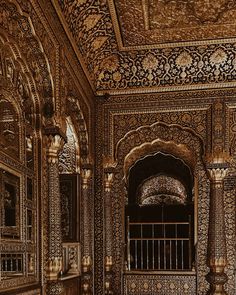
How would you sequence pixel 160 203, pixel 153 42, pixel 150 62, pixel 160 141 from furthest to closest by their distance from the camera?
pixel 160 203
pixel 160 141
pixel 150 62
pixel 153 42

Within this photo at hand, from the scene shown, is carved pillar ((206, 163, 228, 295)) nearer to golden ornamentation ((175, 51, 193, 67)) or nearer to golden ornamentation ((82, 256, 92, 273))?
golden ornamentation ((175, 51, 193, 67))

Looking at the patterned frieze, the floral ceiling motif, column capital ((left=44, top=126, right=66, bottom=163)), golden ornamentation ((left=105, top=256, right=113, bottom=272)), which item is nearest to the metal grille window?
the floral ceiling motif

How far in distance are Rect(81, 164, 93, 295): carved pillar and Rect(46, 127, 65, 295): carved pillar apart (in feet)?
6.26

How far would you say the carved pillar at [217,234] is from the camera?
23.0 ft

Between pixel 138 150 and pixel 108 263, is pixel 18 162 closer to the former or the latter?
pixel 108 263

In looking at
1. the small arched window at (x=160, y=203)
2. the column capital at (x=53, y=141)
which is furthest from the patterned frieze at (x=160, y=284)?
the column capital at (x=53, y=141)

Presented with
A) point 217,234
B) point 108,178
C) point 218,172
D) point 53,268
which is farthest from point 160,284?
point 53,268

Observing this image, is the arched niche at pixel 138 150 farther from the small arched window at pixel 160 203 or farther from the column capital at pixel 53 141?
the column capital at pixel 53 141

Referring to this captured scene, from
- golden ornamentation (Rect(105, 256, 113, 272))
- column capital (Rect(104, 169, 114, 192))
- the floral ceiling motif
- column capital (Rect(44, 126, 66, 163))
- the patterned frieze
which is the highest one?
column capital (Rect(44, 126, 66, 163))

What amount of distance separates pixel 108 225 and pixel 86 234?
0.50 m

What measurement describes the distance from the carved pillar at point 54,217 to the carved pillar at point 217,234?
9.24 ft

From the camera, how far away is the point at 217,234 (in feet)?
23.4

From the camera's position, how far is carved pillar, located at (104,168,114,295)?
736 centimetres

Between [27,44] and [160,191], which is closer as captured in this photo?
[27,44]
